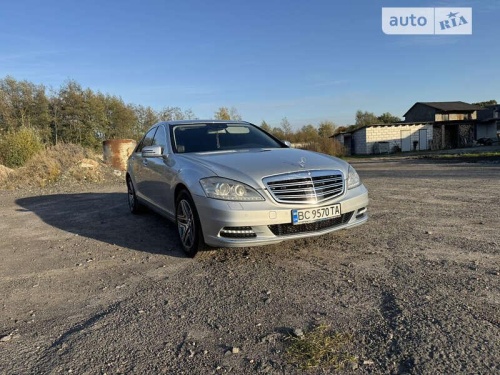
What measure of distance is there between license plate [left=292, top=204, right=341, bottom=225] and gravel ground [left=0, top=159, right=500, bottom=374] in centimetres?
44

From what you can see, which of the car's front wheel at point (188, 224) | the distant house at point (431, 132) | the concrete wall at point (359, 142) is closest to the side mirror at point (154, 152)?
the car's front wheel at point (188, 224)

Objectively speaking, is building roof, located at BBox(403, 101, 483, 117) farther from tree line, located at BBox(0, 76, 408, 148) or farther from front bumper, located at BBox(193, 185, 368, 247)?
front bumper, located at BBox(193, 185, 368, 247)

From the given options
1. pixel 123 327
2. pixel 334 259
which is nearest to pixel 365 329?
pixel 334 259

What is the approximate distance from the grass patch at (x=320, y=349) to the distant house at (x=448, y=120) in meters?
52.2

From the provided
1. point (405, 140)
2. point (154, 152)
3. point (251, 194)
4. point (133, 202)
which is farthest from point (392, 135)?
point (251, 194)

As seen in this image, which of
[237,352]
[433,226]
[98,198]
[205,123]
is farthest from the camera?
[98,198]

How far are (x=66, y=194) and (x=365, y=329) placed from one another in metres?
10.1

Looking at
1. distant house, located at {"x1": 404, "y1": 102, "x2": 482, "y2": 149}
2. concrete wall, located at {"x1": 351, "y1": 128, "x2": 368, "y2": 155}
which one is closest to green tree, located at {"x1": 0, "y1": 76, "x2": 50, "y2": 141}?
concrete wall, located at {"x1": 351, "y1": 128, "x2": 368, "y2": 155}

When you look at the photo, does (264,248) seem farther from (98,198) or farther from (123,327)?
(98,198)

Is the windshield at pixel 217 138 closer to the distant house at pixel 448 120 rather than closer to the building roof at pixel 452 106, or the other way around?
the distant house at pixel 448 120

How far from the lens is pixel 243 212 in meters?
3.55

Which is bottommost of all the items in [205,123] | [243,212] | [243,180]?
[243,212]

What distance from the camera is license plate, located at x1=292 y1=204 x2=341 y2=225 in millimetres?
3637

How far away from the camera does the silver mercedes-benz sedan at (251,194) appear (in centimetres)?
361
